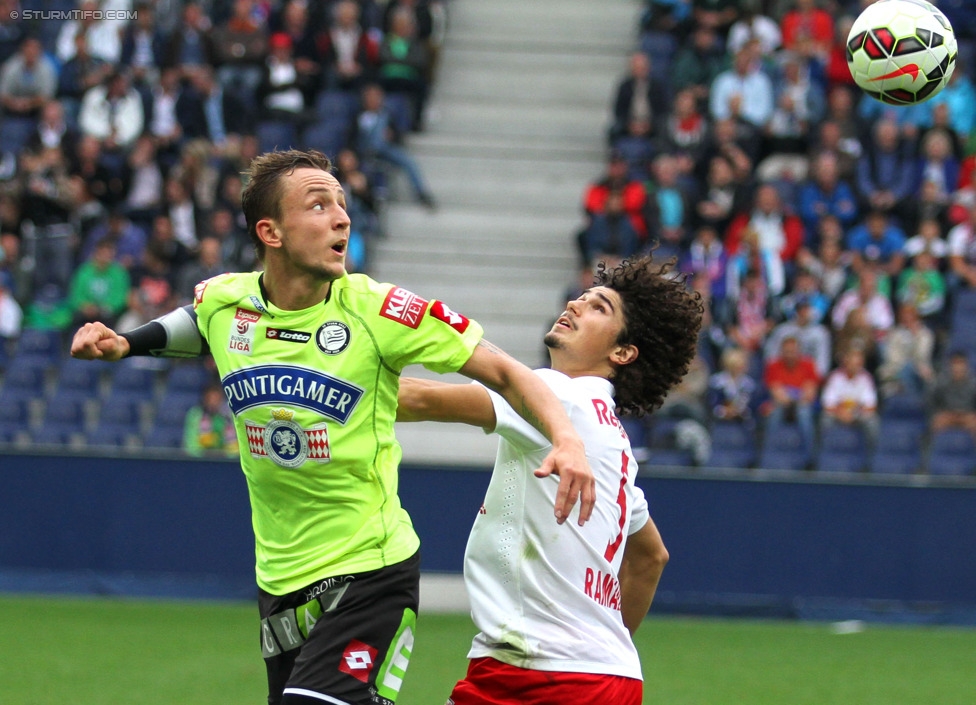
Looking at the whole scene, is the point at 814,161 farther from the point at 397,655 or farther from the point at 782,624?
the point at 397,655

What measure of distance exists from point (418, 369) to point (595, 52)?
6648mm

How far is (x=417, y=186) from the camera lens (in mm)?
16562

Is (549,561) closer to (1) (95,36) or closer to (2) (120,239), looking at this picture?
(2) (120,239)

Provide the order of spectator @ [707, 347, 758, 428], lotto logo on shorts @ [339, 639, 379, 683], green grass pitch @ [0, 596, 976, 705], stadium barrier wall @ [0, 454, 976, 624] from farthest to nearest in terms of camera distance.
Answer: spectator @ [707, 347, 758, 428], stadium barrier wall @ [0, 454, 976, 624], green grass pitch @ [0, 596, 976, 705], lotto logo on shorts @ [339, 639, 379, 683]

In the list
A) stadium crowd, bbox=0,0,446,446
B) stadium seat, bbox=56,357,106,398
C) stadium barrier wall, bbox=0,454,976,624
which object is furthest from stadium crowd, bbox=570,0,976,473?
stadium seat, bbox=56,357,106,398

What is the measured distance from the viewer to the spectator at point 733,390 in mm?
12773

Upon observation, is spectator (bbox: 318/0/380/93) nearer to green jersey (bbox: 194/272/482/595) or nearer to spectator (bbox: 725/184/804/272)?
spectator (bbox: 725/184/804/272)

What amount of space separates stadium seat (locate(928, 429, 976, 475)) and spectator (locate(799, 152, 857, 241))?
9.91 ft

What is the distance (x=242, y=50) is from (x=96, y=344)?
13662 millimetres

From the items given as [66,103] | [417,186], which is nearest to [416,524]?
[417,186]

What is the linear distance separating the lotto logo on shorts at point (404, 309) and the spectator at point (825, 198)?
11136 millimetres

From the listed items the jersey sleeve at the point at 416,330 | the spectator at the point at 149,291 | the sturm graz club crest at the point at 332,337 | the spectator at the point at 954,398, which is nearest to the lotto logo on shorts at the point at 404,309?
the jersey sleeve at the point at 416,330

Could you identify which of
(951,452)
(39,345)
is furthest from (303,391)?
(39,345)

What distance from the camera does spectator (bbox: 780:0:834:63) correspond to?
51.6ft
